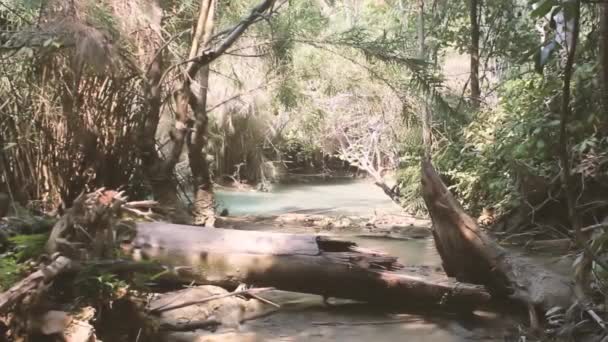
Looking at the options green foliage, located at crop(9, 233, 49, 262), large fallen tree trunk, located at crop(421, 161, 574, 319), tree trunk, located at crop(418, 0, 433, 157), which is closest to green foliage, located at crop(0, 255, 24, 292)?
green foliage, located at crop(9, 233, 49, 262)

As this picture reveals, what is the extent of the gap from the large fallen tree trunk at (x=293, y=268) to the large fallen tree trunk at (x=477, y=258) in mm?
175

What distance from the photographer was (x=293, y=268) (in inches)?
131

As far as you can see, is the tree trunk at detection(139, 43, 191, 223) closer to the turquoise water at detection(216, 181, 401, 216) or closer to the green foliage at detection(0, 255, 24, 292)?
the turquoise water at detection(216, 181, 401, 216)

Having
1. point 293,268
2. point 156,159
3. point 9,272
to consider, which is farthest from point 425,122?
point 9,272

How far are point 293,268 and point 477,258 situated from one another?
1.07 metres

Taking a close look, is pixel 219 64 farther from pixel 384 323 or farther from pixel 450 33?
pixel 384 323

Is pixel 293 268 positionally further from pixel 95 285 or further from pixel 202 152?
pixel 202 152

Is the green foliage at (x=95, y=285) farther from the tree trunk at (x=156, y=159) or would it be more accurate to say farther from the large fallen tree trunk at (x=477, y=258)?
the tree trunk at (x=156, y=159)

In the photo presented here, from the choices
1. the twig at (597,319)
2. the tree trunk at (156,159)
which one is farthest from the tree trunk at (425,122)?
the twig at (597,319)

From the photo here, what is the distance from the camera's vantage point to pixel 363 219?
7.33m

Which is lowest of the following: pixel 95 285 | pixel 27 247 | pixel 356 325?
pixel 356 325

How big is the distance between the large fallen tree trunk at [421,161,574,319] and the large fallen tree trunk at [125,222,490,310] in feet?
0.57

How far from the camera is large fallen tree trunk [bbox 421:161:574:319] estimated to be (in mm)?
3195

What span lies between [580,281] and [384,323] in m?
1.03
